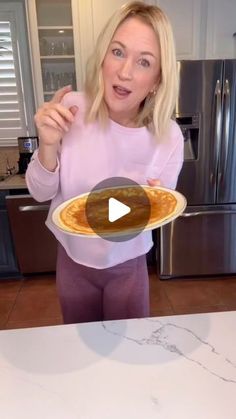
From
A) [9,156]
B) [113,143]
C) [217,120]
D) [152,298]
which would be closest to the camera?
[113,143]

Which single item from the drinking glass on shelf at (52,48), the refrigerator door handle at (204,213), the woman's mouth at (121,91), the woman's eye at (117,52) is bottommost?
the refrigerator door handle at (204,213)

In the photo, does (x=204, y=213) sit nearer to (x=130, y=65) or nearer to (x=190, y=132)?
(x=190, y=132)

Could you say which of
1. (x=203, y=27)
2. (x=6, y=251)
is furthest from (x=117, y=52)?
(x=6, y=251)

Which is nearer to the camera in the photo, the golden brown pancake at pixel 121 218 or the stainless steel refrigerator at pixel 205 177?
the golden brown pancake at pixel 121 218

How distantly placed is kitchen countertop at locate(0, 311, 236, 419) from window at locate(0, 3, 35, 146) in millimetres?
2155

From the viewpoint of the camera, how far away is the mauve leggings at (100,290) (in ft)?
3.08

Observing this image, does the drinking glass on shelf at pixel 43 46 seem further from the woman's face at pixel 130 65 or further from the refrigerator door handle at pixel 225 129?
the woman's face at pixel 130 65

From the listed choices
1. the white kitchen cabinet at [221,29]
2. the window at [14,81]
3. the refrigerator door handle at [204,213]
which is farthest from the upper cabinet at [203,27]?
the refrigerator door handle at [204,213]

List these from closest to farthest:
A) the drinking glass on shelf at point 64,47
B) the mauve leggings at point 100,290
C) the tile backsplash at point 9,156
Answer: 1. the mauve leggings at point 100,290
2. the drinking glass on shelf at point 64,47
3. the tile backsplash at point 9,156

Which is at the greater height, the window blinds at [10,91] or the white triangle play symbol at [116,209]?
the window blinds at [10,91]

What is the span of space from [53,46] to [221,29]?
1271mm

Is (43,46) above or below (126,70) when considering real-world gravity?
above

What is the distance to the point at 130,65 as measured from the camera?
75 cm

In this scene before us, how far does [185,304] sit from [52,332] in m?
1.67
